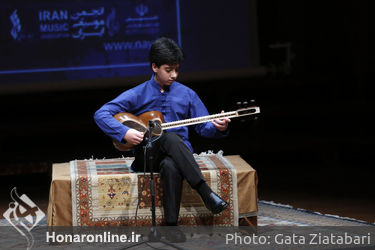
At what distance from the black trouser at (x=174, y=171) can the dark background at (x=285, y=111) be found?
6.95 feet

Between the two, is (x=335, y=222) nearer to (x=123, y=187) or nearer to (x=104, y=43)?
(x=123, y=187)

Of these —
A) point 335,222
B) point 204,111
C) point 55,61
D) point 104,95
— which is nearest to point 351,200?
point 335,222

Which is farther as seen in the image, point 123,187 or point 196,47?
point 196,47

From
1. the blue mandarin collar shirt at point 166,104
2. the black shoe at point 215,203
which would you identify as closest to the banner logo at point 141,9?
the blue mandarin collar shirt at point 166,104

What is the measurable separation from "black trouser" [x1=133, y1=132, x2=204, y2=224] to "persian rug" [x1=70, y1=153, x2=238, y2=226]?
0.14 m

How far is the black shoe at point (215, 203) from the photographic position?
352cm

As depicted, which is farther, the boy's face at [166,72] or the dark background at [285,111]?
the dark background at [285,111]

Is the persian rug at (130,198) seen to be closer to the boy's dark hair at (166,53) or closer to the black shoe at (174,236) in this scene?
the black shoe at (174,236)

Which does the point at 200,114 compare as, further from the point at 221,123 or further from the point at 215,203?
the point at 215,203

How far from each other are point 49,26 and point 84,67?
19.1 inches

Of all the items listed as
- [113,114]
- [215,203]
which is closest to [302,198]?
[215,203]

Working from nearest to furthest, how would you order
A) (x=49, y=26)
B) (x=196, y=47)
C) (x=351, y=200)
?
(x=351, y=200) → (x=49, y=26) → (x=196, y=47)

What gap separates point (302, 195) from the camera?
17.5 feet

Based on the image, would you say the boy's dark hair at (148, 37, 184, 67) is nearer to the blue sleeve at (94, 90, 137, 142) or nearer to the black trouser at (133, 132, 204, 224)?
the blue sleeve at (94, 90, 137, 142)
